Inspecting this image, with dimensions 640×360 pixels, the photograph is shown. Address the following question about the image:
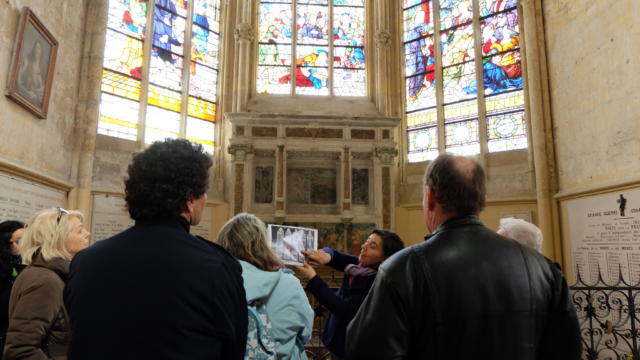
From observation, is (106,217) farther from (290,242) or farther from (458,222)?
(458,222)

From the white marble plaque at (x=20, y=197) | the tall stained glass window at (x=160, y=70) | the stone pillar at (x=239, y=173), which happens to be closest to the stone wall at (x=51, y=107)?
the white marble plaque at (x=20, y=197)

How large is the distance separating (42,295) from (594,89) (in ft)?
24.8

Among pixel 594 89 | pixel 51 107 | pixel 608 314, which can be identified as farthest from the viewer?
pixel 594 89

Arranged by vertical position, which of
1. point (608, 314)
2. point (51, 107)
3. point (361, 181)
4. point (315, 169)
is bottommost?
point (608, 314)

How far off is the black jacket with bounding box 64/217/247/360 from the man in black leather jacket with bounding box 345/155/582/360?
35cm

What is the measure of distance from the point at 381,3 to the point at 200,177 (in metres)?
10.6

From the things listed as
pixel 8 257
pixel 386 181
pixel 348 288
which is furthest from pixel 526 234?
pixel 386 181

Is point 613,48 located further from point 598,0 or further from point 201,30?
point 201,30

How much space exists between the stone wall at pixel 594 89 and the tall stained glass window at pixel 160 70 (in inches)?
277

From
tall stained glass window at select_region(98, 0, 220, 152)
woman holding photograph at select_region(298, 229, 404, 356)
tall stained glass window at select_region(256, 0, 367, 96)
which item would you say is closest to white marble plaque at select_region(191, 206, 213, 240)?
tall stained glass window at select_region(98, 0, 220, 152)

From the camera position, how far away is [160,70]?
938 cm

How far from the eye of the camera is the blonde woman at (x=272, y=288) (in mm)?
1660

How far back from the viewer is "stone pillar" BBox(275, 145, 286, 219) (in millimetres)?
8820

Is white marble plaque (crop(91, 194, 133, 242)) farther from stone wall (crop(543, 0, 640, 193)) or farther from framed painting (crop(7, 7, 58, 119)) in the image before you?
stone wall (crop(543, 0, 640, 193))
